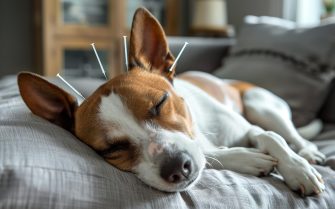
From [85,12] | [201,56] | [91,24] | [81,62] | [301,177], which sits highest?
[85,12]

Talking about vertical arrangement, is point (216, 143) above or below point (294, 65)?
below

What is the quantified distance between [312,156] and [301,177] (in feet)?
1.25

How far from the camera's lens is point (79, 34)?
4.16 meters

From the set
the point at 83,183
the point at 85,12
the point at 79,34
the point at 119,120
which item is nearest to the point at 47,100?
the point at 119,120

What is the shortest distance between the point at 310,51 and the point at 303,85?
0.17 meters

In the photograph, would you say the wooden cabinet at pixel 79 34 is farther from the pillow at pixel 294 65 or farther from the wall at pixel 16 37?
the pillow at pixel 294 65

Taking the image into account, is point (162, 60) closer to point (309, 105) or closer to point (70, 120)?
point (70, 120)

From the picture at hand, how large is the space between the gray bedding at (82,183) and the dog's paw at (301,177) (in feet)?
0.06

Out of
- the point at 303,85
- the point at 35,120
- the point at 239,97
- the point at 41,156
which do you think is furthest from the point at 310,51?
the point at 41,156

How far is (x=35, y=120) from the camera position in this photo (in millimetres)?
1154

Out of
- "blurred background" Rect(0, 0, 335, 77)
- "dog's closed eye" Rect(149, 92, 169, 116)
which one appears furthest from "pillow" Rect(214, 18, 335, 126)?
"blurred background" Rect(0, 0, 335, 77)

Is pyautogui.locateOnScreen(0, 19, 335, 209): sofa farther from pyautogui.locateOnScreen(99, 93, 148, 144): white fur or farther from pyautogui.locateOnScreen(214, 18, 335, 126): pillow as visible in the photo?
pyautogui.locateOnScreen(214, 18, 335, 126): pillow

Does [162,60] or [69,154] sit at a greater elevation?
[162,60]

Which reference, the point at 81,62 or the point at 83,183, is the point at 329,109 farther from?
the point at 81,62
